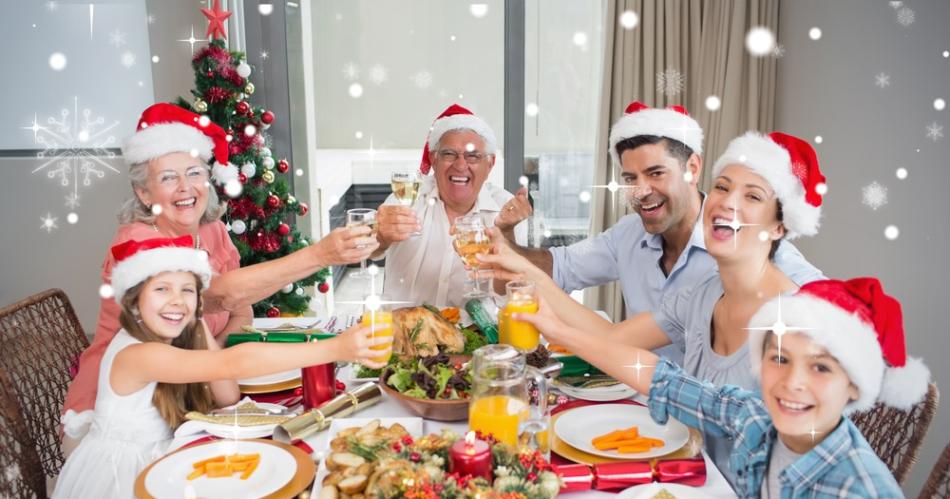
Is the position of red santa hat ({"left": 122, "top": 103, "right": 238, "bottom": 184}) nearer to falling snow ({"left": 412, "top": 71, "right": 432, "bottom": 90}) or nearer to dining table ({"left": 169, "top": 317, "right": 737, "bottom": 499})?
dining table ({"left": 169, "top": 317, "right": 737, "bottom": 499})

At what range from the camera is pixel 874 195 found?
2.80 metres

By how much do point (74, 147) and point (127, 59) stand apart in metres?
0.63

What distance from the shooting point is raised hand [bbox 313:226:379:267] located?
78.5 inches

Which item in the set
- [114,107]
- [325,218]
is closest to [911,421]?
[325,218]

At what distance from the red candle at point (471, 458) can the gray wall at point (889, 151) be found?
191 cm

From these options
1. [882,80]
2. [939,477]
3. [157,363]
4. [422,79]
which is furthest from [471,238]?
[422,79]

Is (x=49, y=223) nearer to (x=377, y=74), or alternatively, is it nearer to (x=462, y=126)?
(x=377, y=74)

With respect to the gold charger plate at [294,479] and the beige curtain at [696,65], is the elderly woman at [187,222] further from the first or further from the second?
the beige curtain at [696,65]

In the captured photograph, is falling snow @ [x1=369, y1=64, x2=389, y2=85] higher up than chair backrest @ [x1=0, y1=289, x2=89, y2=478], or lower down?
higher up

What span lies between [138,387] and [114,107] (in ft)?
12.0

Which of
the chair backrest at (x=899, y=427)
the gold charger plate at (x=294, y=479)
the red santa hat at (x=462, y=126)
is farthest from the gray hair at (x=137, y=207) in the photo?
the chair backrest at (x=899, y=427)

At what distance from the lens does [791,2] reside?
3.62 meters

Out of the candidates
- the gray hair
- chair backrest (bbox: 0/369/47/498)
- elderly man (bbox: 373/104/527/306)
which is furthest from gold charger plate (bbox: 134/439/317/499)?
elderly man (bbox: 373/104/527/306)

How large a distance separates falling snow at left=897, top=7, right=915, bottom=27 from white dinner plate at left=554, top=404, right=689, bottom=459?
186cm
